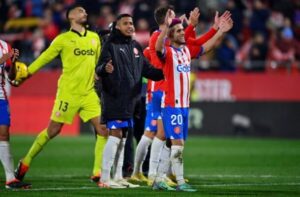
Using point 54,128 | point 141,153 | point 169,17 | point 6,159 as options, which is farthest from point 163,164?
point 6,159

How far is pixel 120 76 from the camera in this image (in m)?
12.9

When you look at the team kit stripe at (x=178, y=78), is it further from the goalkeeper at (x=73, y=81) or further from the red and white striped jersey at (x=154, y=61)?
the goalkeeper at (x=73, y=81)

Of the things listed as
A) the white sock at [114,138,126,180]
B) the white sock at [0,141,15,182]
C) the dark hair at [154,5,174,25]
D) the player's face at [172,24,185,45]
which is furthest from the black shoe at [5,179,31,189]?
the dark hair at [154,5,174,25]

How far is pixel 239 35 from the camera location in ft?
91.6

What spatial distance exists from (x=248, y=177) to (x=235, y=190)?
88.7 inches

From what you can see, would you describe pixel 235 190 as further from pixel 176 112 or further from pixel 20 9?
pixel 20 9

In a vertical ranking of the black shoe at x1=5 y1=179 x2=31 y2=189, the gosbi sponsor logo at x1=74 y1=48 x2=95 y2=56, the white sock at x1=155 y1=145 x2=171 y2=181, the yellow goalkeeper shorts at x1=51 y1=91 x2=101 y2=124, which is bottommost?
the black shoe at x1=5 y1=179 x2=31 y2=189

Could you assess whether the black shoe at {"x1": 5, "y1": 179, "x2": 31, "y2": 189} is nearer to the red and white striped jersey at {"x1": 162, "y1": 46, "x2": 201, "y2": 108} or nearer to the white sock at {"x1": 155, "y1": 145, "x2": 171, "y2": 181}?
the white sock at {"x1": 155, "y1": 145, "x2": 171, "y2": 181}

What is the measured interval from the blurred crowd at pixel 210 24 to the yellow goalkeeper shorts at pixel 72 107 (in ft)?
34.8

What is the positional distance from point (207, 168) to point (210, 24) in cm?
1189

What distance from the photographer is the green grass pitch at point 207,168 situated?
12398mm

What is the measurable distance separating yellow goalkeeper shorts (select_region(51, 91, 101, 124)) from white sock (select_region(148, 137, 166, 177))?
40.4 inches

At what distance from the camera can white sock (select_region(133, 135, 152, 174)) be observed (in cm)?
1440

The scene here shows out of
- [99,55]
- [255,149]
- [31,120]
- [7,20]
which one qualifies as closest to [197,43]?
[99,55]
